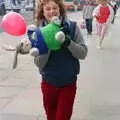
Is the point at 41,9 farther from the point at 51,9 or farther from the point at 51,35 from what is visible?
the point at 51,35

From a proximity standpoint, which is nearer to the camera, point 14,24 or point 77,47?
point 77,47

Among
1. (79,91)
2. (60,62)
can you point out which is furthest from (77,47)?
(79,91)

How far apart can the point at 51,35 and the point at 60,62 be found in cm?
29

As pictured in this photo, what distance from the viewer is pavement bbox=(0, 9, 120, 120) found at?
577 cm

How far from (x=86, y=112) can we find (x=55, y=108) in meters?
1.77

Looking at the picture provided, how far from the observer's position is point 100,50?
12.2 m

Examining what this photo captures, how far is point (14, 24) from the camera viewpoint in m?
4.07

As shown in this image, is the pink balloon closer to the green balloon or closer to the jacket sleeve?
the green balloon

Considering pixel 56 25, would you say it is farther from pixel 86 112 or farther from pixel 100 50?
pixel 100 50

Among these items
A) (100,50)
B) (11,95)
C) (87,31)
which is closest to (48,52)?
(11,95)

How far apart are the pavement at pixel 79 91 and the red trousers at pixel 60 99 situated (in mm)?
1446

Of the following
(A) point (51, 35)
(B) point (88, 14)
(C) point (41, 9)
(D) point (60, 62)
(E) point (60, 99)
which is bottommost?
(B) point (88, 14)

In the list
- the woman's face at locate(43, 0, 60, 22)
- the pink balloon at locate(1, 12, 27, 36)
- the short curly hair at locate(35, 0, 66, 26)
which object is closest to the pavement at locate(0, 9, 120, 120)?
the pink balloon at locate(1, 12, 27, 36)

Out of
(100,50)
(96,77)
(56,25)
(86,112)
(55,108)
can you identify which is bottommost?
(100,50)
